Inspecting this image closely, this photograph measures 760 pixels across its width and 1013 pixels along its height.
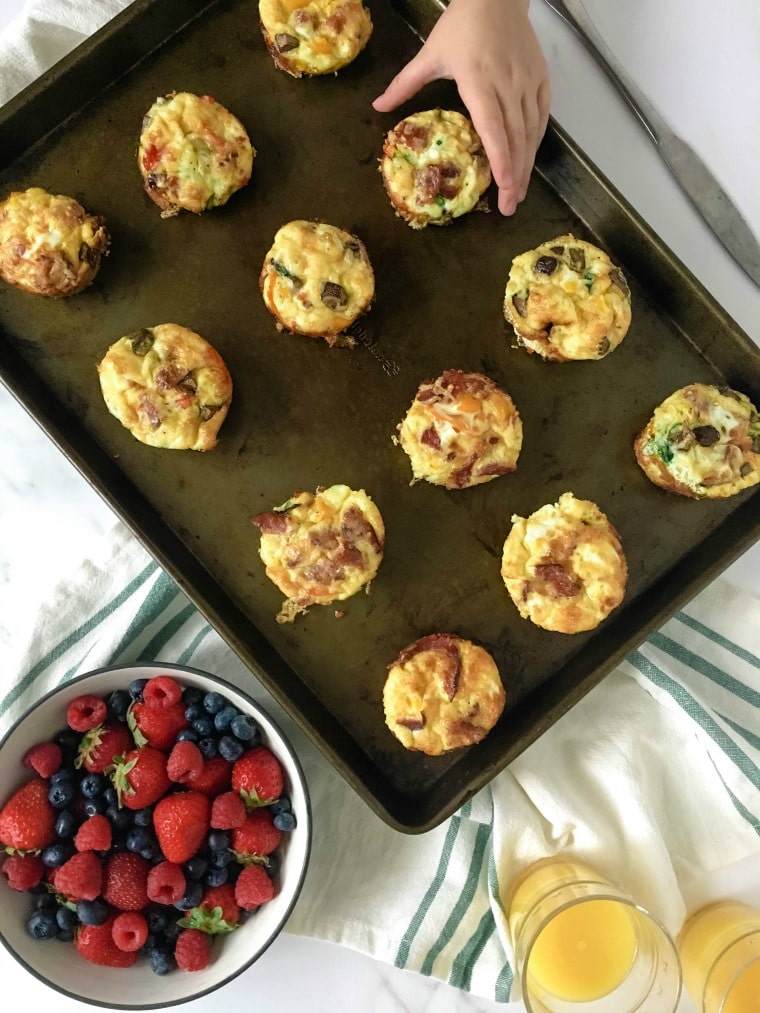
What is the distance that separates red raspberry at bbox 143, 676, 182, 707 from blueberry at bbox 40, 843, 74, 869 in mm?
468

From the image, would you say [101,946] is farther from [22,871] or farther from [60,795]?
[60,795]

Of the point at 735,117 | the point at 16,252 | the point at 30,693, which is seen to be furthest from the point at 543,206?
the point at 30,693

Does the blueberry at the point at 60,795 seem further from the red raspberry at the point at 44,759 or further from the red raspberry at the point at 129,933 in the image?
the red raspberry at the point at 129,933

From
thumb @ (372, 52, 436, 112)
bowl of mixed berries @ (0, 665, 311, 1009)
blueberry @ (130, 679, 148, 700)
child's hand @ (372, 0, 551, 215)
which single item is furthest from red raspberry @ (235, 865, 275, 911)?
thumb @ (372, 52, 436, 112)

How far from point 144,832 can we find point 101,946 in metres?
0.33

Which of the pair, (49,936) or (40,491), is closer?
(49,936)

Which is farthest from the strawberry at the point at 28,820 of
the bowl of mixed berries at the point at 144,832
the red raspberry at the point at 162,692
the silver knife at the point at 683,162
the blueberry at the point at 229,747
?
the silver knife at the point at 683,162

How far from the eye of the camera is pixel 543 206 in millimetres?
2660

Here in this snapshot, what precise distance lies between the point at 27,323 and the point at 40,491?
53cm

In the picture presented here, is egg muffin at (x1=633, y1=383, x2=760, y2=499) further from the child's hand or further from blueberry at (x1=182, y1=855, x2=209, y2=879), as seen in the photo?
blueberry at (x1=182, y1=855, x2=209, y2=879)

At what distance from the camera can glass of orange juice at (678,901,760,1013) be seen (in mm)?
2600

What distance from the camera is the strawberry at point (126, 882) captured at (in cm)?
235

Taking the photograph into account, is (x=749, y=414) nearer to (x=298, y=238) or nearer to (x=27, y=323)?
(x=298, y=238)

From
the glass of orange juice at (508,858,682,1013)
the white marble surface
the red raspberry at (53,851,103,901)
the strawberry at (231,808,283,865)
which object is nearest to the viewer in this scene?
the red raspberry at (53,851,103,901)
